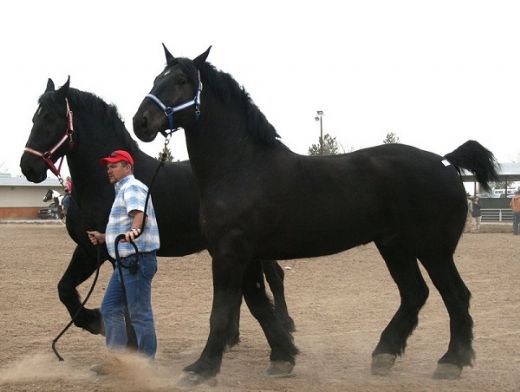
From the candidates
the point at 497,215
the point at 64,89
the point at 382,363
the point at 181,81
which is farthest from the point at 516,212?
the point at 181,81

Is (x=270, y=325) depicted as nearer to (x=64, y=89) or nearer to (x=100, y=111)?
(x=100, y=111)

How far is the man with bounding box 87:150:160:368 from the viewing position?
6.05m

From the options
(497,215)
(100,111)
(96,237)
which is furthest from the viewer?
(497,215)

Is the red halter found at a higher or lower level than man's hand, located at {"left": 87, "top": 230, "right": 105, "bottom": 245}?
higher

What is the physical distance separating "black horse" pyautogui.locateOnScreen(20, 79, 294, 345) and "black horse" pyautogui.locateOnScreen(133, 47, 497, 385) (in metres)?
0.82

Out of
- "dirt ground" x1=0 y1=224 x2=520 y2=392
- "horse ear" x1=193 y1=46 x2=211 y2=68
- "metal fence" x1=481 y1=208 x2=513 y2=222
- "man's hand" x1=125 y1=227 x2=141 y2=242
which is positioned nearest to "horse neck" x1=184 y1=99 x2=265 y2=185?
"horse ear" x1=193 y1=46 x2=211 y2=68

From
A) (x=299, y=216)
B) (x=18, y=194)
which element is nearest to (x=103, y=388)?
(x=299, y=216)

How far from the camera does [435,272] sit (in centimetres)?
645

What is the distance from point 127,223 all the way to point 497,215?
3816 cm

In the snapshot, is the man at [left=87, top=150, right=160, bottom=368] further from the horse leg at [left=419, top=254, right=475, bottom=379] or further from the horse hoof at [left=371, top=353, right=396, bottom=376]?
the horse leg at [left=419, top=254, right=475, bottom=379]

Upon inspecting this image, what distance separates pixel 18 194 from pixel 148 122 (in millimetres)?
64460

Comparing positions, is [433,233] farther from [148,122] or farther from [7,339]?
[7,339]

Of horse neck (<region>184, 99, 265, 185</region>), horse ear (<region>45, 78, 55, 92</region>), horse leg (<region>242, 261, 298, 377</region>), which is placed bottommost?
horse leg (<region>242, 261, 298, 377</region>)

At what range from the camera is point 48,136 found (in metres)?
6.76
